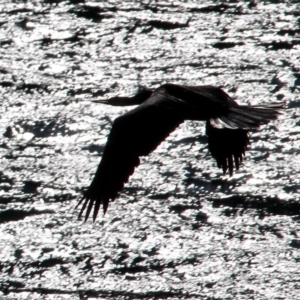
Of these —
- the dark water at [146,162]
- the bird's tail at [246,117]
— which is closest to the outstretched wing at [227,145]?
the bird's tail at [246,117]

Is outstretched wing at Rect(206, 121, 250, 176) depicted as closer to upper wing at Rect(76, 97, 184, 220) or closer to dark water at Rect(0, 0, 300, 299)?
upper wing at Rect(76, 97, 184, 220)

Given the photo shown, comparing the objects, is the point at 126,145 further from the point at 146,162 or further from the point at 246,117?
the point at 146,162

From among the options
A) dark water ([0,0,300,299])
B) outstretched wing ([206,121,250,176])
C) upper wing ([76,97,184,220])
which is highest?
upper wing ([76,97,184,220])

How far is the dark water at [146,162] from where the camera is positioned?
7.34 metres

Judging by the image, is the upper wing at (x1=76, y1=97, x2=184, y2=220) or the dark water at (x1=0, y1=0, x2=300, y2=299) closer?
the upper wing at (x1=76, y1=97, x2=184, y2=220)

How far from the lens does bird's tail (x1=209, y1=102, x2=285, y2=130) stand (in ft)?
18.1

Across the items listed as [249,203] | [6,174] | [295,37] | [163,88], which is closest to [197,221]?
[249,203]

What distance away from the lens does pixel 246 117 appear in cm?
564

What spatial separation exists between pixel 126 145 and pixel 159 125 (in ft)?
0.63

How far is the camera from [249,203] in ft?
26.3

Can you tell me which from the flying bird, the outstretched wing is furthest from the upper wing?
the outstretched wing

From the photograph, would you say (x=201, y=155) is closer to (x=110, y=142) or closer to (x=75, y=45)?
(x=75, y=45)

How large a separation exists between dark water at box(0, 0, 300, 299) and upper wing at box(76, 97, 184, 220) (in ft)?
6.26

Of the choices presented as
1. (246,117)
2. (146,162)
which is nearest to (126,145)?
(246,117)
